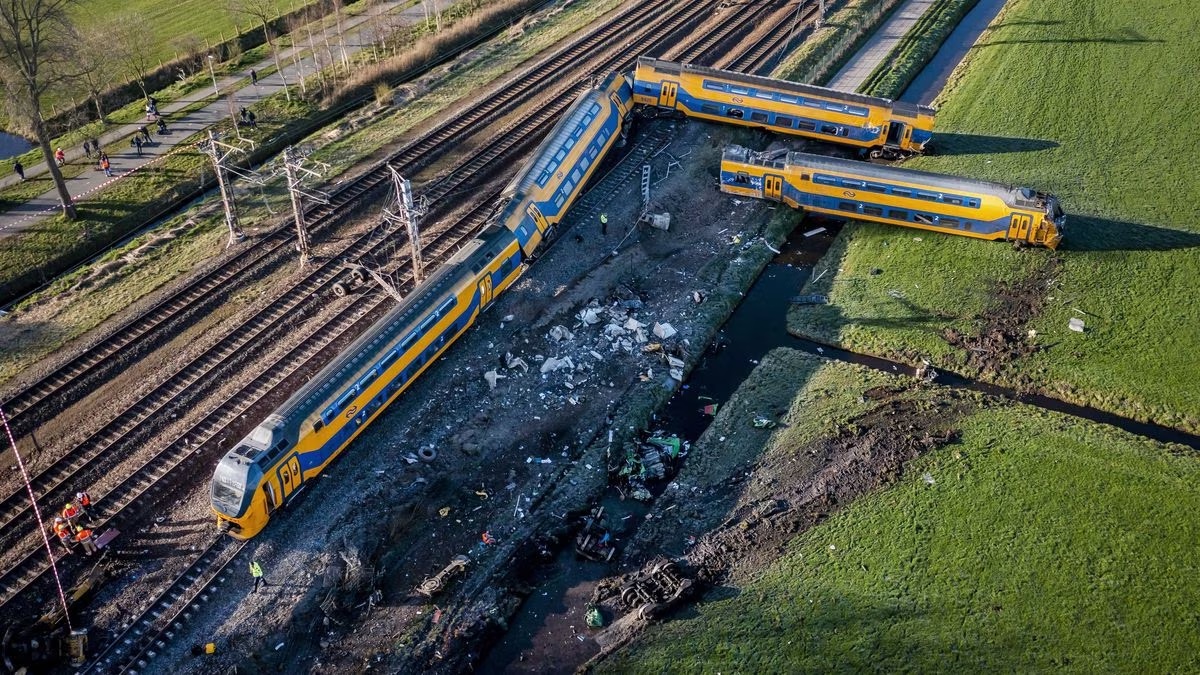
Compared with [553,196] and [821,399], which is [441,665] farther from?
[553,196]

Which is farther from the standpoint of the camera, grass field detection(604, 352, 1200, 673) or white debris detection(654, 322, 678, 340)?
white debris detection(654, 322, 678, 340)

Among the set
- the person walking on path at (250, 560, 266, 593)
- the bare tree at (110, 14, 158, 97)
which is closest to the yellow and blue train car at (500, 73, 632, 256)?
the person walking on path at (250, 560, 266, 593)

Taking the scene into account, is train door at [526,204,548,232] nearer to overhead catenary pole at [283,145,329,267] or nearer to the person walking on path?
overhead catenary pole at [283,145,329,267]

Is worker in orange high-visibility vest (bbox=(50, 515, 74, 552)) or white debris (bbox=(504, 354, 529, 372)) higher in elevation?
white debris (bbox=(504, 354, 529, 372))

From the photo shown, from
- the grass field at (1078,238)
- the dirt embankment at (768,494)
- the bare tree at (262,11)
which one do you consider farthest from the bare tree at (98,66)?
Result: the grass field at (1078,238)

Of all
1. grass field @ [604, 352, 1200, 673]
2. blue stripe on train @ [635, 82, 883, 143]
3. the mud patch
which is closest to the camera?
grass field @ [604, 352, 1200, 673]

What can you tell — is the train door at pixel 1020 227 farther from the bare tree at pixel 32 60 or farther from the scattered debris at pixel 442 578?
the bare tree at pixel 32 60
